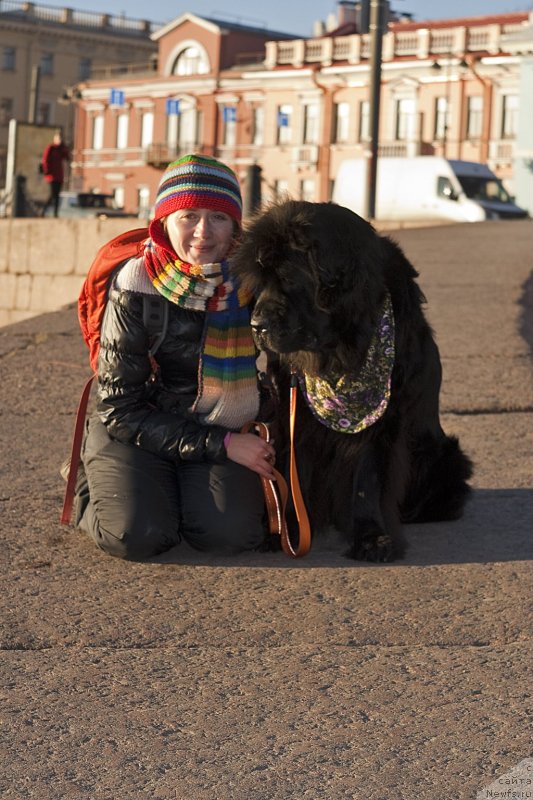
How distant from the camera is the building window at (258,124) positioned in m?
60.3

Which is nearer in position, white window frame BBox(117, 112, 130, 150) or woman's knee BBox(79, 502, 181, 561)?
woman's knee BBox(79, 502, 181, 561)

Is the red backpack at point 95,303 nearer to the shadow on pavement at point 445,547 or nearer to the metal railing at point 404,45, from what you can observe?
the shadow on pavement at point 445,547

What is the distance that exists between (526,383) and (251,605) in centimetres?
386

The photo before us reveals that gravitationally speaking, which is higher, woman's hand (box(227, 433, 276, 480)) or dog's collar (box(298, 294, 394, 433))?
dog's collar (box(298, 294, 394, 433))

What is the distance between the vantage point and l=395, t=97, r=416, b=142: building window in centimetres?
5453

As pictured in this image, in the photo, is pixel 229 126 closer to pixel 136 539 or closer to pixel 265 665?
pixel 136 539

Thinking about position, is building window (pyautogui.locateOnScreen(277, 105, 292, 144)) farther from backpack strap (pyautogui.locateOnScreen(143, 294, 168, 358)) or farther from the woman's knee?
the woman's knee

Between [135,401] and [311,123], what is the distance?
5550cm

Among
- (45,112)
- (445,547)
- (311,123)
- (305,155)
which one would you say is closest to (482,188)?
(305,155)

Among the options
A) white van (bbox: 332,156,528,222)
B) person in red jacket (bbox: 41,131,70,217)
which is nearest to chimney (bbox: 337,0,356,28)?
white van (bbox: 332,156,528,222)

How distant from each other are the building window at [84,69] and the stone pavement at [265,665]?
81.1 m

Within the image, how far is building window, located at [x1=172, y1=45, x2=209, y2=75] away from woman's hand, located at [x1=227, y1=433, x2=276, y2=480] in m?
59.5

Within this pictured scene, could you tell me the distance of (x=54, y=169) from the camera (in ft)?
76.1

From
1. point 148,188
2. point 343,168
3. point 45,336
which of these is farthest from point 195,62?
point 45,336
